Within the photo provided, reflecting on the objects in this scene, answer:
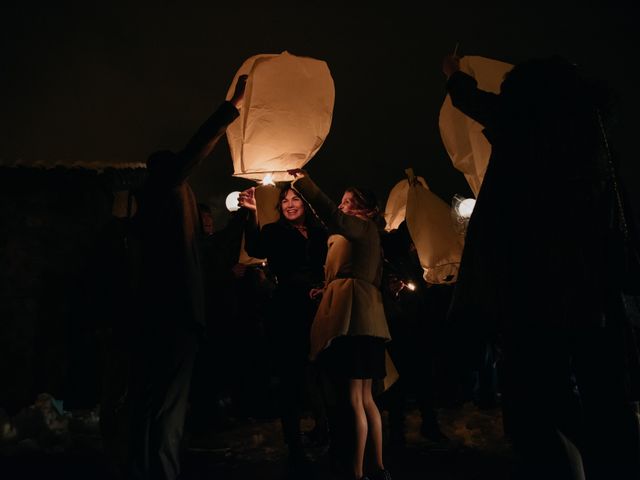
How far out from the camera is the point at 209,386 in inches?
224

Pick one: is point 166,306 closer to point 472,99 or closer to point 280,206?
point 280,206

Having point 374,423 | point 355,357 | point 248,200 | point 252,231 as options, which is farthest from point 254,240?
point 374,423

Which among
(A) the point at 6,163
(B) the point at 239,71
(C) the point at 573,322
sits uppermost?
(A) the point at 6,163

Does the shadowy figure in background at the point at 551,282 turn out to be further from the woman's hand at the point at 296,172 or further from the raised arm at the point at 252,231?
the raised arm at the point at 252,231

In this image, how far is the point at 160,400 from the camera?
2896 mm

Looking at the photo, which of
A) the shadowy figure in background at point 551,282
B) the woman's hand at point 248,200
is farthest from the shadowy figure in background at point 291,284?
the shadowy figure in background at point 551,282

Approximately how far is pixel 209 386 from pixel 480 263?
419cm

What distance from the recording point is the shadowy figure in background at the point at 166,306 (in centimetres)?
287

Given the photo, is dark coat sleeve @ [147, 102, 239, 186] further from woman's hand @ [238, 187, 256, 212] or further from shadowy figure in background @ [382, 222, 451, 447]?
shadowy figure in background @ [382, 222, 451, 447]

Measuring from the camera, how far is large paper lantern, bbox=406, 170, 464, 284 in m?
4.52

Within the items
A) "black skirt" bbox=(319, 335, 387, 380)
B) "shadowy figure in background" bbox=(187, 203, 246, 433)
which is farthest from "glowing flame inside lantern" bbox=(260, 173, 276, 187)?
"shadowy figure in background" bbox=(187, 203, 246, 433)

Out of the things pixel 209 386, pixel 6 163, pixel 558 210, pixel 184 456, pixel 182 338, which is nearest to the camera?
pixel 558 210

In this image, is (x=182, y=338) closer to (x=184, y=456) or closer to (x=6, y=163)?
(x=184, y=456)

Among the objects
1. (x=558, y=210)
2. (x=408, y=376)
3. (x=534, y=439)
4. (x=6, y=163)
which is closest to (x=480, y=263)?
(x=558, y=210)
